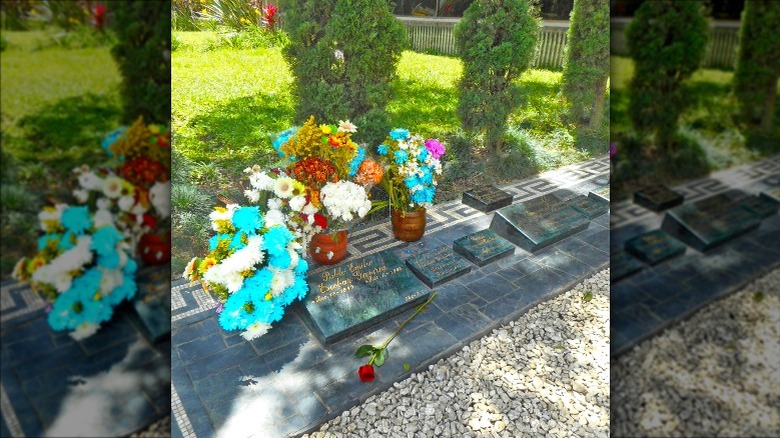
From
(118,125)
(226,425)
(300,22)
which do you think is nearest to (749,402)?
(118,125)

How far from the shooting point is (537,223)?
5777mm

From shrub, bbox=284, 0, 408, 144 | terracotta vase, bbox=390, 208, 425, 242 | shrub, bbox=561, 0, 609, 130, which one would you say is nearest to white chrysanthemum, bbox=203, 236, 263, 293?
terracotta vase, bbox=390, 208, 425, 242

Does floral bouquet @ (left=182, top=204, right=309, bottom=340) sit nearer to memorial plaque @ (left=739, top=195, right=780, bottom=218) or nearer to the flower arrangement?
the flower arrangement

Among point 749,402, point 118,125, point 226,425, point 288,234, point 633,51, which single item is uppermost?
point 633,51

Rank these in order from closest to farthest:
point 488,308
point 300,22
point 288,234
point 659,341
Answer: point 659,341 → point 288,234 → point 488,308 → point 300,22

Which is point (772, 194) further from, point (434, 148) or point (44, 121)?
point (434, 148)

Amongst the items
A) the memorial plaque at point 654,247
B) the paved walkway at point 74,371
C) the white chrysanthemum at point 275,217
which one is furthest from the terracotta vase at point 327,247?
the memorial plaque at point 654,247

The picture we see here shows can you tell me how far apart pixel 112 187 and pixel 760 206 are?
1.05 metres

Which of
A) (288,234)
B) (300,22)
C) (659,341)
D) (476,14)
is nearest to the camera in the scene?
(659,341)

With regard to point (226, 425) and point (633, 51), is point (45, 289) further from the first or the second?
point (226, 425)

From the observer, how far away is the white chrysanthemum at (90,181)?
81 centimetres

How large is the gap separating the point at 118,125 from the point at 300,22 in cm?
537

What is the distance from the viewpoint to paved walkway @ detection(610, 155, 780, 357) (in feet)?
2.73

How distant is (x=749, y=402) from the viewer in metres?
0.89
